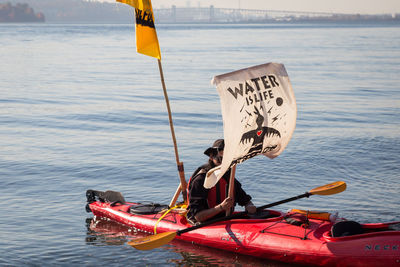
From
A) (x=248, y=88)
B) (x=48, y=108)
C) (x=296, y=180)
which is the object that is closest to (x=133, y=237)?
(x=248, y=88)

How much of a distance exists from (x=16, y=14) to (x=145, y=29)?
154m

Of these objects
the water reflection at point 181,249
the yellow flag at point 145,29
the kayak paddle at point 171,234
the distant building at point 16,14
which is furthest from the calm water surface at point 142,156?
the distant building at point 16,14

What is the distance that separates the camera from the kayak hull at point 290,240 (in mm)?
7398

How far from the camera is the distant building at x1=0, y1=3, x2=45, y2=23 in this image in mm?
149000

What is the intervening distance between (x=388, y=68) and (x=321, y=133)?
2110cm

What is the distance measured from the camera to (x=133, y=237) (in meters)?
9.49

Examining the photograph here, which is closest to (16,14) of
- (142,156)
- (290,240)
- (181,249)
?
(142,156)

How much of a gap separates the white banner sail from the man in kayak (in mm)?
339

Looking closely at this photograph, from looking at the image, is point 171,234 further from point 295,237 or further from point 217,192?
point 295,237

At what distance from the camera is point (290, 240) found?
7.99 meters

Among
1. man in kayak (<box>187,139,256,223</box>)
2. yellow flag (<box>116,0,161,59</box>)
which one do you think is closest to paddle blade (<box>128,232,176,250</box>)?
man in kayak (<box>187,139,256,223</box>)

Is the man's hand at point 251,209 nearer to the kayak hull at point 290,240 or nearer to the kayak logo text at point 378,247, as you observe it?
the kayak hull at point 290,240

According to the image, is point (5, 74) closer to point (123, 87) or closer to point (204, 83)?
point (123, 87)

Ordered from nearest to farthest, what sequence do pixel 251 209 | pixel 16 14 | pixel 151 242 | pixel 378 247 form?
pixel 378 247
pixel 151 242
pixel 251 209
pixel 16 14
